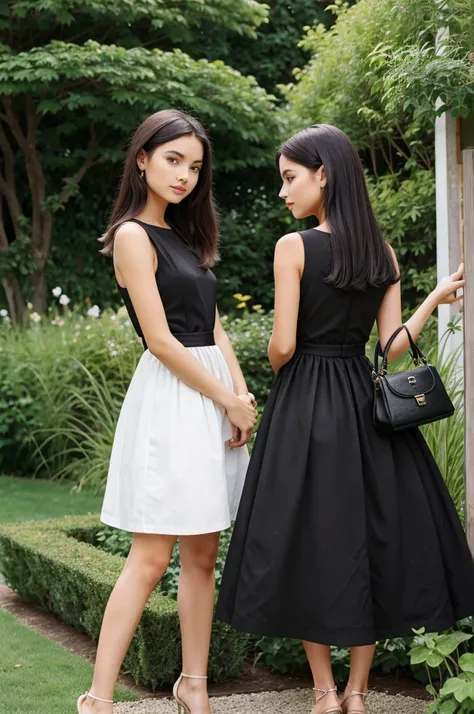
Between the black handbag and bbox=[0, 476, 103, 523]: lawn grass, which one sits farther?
bbox=[0, 476, 103, 523]: lawn grass

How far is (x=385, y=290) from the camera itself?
301 cm

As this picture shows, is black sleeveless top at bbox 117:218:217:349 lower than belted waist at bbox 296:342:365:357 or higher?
higher

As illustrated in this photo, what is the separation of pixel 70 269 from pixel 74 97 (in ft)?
Answer: 8.88

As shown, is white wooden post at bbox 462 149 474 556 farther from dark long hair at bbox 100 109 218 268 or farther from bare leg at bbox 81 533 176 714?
bare leg at bbox 81 533 176 714

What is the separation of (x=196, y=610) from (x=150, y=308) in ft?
3.24

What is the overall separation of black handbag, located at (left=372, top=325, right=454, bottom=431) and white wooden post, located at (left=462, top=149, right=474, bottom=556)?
11cm

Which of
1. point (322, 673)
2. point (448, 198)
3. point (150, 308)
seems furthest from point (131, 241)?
point (448, 198)

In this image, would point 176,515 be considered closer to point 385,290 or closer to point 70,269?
point 385,290

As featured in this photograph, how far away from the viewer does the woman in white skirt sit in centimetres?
287

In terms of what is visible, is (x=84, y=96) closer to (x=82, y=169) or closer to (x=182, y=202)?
(x=82, y=169)

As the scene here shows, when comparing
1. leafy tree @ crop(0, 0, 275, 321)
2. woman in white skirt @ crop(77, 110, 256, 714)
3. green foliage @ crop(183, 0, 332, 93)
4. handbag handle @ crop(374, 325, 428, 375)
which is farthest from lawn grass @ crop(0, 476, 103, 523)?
green foliage @ crop(183, 0, 332, 93)

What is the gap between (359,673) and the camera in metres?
3.00

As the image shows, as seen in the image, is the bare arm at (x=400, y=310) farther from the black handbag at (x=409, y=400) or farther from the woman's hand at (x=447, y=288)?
the black handbag at (x=409, y=400)

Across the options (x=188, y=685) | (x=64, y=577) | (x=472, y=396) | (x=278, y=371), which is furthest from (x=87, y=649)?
(x=472, y=396)
